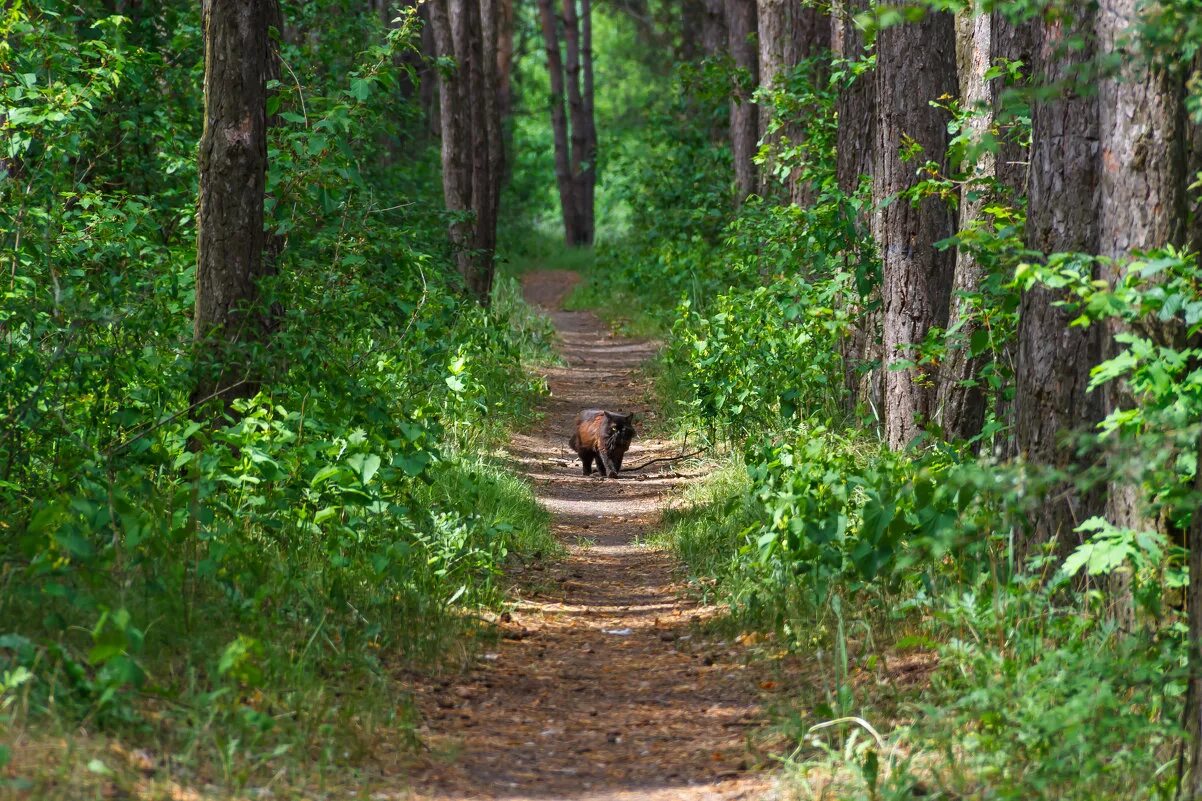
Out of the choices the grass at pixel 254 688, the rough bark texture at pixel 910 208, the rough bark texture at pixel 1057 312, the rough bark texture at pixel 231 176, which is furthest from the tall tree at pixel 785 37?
the grass at pixel 254 688

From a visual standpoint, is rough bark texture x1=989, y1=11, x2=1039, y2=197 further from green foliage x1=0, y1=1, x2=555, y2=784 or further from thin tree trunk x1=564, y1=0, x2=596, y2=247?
thin tree trunk x1=564, y1=0, x2=596, y2=247

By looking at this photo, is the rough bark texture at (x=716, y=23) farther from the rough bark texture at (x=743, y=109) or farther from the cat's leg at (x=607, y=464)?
the cat's leg at (x=607, y=464)

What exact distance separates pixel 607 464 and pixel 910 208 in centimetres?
355

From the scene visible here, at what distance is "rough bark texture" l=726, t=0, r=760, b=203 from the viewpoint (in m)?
19.0

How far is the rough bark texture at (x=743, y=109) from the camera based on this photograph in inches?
749

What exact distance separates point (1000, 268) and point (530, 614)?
10.1 ft

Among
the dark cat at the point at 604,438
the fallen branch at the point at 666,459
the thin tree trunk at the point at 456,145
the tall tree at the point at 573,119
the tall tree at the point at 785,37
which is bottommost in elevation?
the fallen branch at the point at 666,459

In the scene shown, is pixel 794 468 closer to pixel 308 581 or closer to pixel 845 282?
pixel 308 581

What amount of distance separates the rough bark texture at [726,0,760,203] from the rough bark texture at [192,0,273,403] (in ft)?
34.8

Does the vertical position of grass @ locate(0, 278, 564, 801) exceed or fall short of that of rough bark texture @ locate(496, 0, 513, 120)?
it falls short

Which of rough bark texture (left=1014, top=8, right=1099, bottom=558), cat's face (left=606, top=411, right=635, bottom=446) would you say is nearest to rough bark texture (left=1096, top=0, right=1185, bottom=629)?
rough bark texture (left=1014, top=8, right=1099, bottom=558)

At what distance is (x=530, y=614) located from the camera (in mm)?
7250

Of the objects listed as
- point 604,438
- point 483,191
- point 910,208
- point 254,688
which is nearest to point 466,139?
point 483,191

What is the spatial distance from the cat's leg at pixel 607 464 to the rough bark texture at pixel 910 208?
2.84 m
